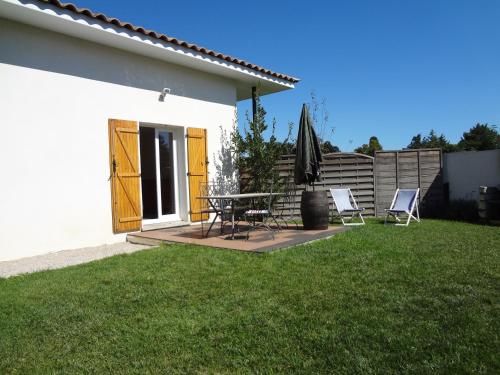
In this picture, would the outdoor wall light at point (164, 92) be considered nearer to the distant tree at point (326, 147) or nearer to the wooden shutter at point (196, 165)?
the wooden shutter at point (196, 165)

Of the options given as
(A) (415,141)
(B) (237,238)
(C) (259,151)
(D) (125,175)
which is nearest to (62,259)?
(D) (125,175)

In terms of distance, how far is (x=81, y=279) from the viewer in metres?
4.38

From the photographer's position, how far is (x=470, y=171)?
991 centimetres

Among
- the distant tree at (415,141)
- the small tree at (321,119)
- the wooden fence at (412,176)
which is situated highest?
the distant tree at (415,141)

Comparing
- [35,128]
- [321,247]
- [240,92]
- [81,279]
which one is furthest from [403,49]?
[81,279]

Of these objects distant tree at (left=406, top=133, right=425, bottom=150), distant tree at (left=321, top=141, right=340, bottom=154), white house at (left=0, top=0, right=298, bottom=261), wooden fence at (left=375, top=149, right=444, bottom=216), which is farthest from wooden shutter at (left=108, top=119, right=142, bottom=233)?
distant tree at (left=406, top=133, right=425, bottom=150)

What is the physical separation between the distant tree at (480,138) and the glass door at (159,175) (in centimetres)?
2406

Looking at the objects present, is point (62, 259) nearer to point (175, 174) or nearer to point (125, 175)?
point (125, 175)

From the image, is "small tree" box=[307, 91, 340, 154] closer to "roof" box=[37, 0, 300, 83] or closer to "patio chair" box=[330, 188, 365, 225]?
"roof" box=[37, 0, 300, 83]

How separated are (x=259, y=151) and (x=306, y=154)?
1648mm

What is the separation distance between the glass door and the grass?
9.90ft

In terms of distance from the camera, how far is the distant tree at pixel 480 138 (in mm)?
26016

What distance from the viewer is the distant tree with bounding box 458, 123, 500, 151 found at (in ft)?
85.4

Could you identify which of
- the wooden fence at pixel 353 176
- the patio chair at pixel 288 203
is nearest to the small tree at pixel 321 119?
the wooden fence at pixel 353 176
